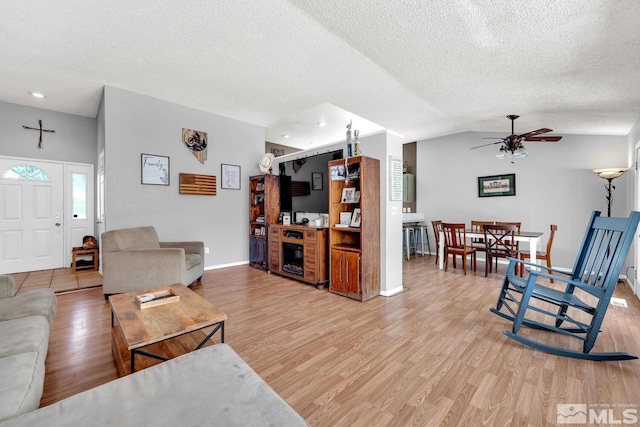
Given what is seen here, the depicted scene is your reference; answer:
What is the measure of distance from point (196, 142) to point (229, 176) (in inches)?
31.4

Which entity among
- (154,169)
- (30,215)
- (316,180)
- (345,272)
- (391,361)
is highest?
(154,169)

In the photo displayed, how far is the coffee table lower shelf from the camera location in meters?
1.79

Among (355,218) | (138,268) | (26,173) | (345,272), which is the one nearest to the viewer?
(138,268)

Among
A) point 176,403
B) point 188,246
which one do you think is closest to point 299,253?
point 188,246

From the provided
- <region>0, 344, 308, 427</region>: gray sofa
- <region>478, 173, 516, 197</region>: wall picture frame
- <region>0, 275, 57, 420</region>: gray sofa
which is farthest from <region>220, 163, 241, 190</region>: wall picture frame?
<region>478, 173, 516, 197</region>: wall picture frame

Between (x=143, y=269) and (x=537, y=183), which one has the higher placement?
(x=537, y=183)

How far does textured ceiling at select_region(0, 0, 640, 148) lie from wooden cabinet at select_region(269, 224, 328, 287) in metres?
1.98

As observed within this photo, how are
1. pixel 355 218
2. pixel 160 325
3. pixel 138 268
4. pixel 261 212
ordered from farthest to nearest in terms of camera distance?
pixel 261 212
pixel 355 218
pixel 138 268
pixel 160 325

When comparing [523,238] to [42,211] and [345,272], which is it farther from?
[42,211]

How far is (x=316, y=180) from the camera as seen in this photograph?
13.4 feet

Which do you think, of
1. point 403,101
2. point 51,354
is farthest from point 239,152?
point 51,354

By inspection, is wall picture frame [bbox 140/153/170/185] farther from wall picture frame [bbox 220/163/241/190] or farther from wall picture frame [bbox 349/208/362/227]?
wall picture frame [bbox 349/208/362/227]

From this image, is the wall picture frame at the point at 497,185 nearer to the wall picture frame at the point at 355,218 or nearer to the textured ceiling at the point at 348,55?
the textured ceiling at the point at 348,55

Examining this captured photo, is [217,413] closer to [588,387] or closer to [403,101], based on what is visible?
[588,387]
